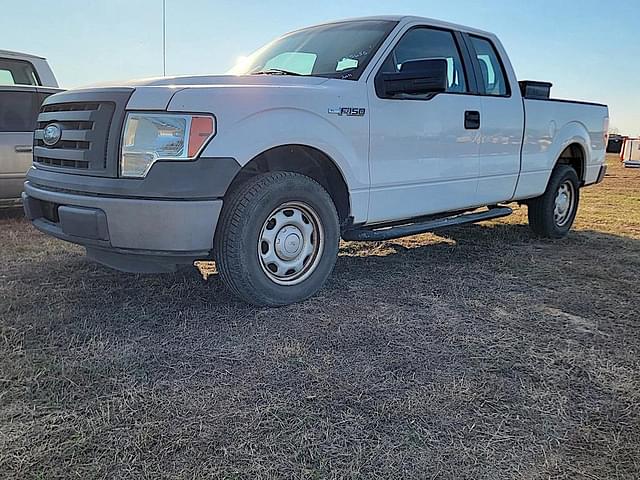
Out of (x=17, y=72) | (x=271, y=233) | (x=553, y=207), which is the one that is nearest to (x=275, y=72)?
(x=271, y=233)

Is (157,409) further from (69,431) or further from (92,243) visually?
(92,243)

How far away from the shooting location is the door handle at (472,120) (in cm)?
459

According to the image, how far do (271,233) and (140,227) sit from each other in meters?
0.82

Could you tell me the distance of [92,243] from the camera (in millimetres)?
3199

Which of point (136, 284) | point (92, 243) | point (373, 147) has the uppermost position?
point (373, 147)

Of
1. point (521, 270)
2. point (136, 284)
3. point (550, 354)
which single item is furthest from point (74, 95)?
point (521, 270)

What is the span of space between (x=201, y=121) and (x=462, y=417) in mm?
1970

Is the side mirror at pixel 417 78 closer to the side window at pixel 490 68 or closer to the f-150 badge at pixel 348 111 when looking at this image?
the f-150 badge at pixel 348 111

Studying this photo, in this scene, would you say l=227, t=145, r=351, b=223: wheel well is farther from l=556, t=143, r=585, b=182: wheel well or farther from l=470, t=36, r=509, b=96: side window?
l=556, t=143, r=585, b=182: wheel well

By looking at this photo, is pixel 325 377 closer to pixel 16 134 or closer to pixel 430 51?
pixel 430 51

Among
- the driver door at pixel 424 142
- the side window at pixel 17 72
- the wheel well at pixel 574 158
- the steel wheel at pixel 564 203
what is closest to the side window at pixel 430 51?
the driver door at pixel 424 142

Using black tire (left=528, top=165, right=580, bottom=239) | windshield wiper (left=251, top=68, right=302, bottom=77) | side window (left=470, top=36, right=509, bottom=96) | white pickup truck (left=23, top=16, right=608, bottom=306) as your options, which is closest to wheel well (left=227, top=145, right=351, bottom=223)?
white pickup truck (left=23, top=16, right=608, bottom=306)

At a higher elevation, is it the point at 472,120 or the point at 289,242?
the point at 472,120

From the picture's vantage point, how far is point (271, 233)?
3.53 m
